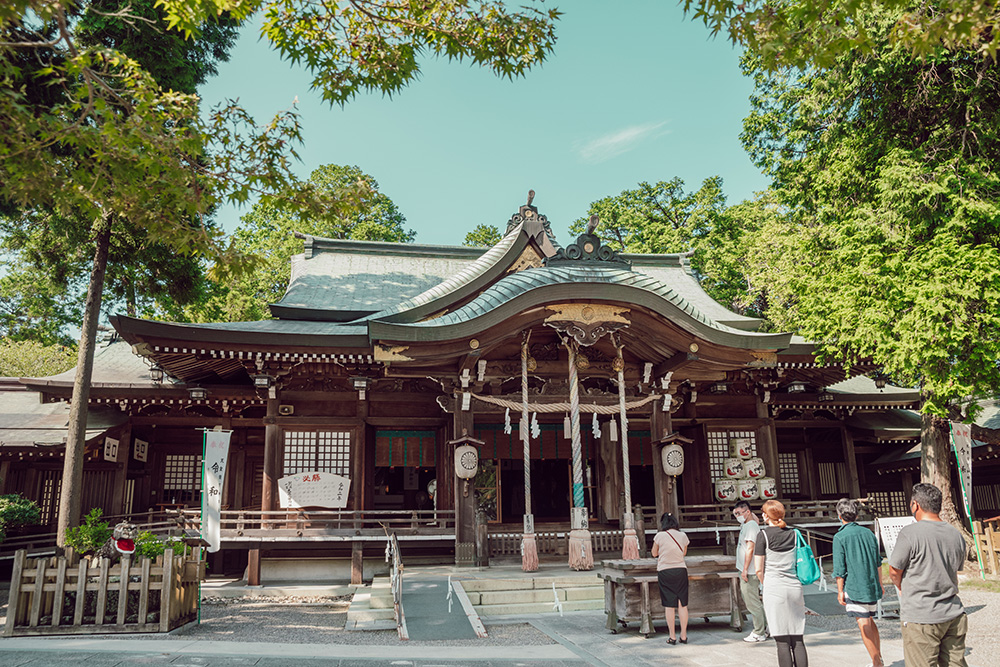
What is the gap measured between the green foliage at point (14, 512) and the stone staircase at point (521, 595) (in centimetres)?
663

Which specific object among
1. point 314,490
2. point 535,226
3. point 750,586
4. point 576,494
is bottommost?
point 750,586

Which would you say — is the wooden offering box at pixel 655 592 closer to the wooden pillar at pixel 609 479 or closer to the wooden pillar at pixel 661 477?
the wooden pillar at pixel 661 477

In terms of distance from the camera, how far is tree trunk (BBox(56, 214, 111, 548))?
35.4 feet

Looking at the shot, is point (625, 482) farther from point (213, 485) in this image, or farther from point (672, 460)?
point (213, 485)

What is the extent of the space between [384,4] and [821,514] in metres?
12.8

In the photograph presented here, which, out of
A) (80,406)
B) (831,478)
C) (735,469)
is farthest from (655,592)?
(831,478)

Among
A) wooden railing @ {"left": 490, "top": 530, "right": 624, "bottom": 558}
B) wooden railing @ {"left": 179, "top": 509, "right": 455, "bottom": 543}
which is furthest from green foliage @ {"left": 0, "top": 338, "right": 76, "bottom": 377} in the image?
wooden railing @ {"left": 490, "top": 530, "right": 624, "bottom": 558}

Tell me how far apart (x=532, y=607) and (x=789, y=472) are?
9.70 meters

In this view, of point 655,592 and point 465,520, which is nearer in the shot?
point 655,592

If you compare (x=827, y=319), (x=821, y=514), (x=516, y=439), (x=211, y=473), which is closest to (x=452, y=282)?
(x=516, y=439)

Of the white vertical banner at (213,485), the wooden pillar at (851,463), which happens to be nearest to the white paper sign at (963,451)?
the wooden pillar at (851,463)

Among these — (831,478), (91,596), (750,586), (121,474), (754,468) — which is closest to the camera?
(750,586)

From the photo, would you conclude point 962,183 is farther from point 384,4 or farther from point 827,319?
point 384,4

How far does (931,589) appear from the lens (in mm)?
3982
